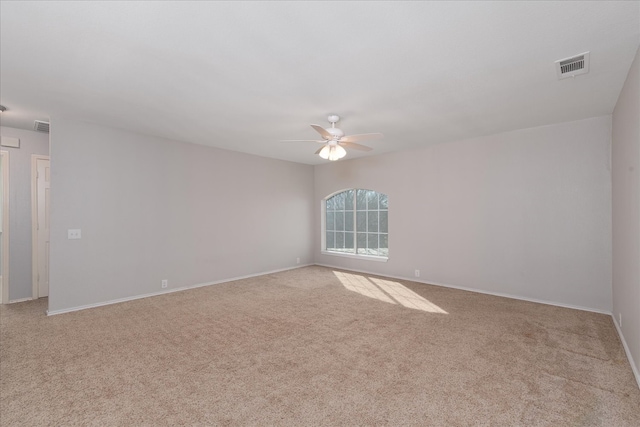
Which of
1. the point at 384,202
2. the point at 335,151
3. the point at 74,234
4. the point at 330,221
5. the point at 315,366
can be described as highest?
Answer: the point at 335,151

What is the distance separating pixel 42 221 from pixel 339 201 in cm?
537

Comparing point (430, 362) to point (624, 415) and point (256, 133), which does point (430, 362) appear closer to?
point (624, 415)

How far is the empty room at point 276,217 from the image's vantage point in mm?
1988

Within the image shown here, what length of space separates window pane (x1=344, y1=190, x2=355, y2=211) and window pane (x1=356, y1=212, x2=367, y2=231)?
262 millimetres

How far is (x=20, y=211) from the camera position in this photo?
447cm

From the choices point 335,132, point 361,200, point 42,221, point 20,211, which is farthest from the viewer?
point 361,200

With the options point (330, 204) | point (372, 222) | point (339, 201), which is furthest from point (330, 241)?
point (372, 222)

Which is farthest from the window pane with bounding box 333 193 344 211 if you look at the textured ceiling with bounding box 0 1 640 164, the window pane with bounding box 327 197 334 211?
the textured ceiling with bounding box 0 1 640 164

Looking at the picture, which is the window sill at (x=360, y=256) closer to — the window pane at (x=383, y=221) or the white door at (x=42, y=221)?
the window pane at (x=383, y=221)

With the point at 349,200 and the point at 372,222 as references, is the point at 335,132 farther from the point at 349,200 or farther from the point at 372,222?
the point at 349,200

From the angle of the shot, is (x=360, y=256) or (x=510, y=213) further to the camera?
(x=360, y=256)

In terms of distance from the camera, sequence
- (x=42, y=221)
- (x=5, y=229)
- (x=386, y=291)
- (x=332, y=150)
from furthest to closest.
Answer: (x=386, y=291)
(x=42, y=221)
(x=5, y=229)
(x=332, y=150)

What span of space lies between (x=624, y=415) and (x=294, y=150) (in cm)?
514

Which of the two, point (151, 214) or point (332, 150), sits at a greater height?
point (332, 150)
